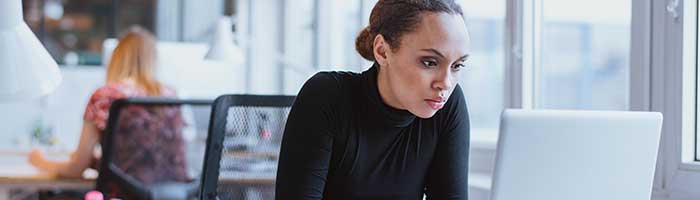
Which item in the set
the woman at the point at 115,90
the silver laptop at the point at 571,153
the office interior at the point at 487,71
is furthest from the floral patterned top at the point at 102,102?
the silver laptop at the point at 571,153

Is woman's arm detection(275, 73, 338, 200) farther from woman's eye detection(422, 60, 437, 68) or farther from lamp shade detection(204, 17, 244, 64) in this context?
lamp shade detection(204, 17, 244, 64)

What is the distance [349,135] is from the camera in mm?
1547

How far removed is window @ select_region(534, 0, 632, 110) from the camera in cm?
245

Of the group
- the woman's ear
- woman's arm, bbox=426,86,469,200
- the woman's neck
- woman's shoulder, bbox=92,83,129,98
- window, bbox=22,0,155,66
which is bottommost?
woman's arm, bbox=426,86,469,200

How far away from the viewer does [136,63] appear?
11.1 ft

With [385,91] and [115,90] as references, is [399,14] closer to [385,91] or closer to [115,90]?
[385,91]

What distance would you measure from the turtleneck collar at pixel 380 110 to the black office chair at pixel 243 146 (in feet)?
2.29

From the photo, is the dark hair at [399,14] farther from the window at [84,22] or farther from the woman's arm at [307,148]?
the window at [84,22]

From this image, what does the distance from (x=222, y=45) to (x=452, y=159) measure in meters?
1.96

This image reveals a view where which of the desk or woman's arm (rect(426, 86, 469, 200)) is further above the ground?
woman's arm (rect(426, 86, 469, 200))

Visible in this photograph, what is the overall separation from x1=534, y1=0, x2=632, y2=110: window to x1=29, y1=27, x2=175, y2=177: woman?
140 centimetres

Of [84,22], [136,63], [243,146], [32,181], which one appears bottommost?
[32,181]

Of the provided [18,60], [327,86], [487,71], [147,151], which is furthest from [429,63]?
[147,151]

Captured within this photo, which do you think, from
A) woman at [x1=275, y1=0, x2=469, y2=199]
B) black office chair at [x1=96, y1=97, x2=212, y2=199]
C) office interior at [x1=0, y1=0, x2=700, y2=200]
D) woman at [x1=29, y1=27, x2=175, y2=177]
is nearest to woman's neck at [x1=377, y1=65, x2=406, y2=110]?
woman at [x1=275, y1=0, x2=469, y2=199]
